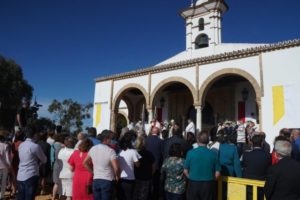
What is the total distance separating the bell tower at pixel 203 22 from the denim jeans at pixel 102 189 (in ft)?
52.0

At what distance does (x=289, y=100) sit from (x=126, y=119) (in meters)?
13.3

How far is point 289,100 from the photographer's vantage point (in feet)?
36.3

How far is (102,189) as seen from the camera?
4.23m

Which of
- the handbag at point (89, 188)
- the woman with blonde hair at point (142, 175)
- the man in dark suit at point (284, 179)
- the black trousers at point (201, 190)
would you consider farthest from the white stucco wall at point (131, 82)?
the man in dark suit at point (284, 179)

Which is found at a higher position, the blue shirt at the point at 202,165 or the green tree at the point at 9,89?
the green tree at the point at 9,89

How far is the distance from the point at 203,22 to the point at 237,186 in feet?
54.6

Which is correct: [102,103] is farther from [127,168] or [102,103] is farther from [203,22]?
[127,168]

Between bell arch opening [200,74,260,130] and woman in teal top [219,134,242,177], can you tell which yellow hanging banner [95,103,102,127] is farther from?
woman in teal top [219,134,242,177]

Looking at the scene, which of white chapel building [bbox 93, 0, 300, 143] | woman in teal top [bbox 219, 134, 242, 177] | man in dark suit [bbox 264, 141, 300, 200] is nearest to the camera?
man in dark suit [bbox 264, 141, 300, 200]

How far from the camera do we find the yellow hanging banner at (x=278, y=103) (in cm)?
1123

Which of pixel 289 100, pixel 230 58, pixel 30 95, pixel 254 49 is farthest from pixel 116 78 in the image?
pixel 30 95

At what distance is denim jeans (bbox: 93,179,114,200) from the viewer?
13.9 feet

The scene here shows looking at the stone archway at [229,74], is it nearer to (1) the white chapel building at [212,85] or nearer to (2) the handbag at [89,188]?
(1) the white chapel building at [212,85]

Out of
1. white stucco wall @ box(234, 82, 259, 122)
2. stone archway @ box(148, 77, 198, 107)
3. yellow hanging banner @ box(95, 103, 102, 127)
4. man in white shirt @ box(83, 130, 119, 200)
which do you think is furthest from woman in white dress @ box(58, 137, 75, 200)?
yellow hanging banner @ box(95, 103, 102, 127)
